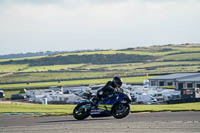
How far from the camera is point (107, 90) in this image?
20.8 meters

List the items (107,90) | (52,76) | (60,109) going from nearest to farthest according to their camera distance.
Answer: (107,90) → (60,109) → (52,76)

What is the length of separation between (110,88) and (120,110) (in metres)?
1.05

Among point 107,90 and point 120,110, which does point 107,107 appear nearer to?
point 120,110

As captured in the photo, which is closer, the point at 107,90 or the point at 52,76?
the point at 107,90

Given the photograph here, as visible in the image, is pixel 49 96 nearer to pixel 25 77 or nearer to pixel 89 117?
pixel 89 117

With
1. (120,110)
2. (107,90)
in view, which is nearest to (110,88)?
(107,90)

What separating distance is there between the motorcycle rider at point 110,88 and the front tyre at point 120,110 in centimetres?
60

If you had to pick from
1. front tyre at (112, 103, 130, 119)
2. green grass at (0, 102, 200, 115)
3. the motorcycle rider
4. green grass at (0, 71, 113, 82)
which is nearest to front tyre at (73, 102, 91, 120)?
the motorcycle rider

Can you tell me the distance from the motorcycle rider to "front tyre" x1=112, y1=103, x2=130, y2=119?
604 mm

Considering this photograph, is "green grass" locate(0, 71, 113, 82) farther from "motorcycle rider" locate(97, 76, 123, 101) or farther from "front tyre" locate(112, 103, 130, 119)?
"front tyre" locate(112, 103, 130, 119)

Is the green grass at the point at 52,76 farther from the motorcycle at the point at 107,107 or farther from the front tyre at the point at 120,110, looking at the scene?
the front tyre at the point at 120,110

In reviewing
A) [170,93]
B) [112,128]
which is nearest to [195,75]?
[170,93]

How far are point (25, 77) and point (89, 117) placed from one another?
138m

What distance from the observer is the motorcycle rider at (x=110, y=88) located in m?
20.5
